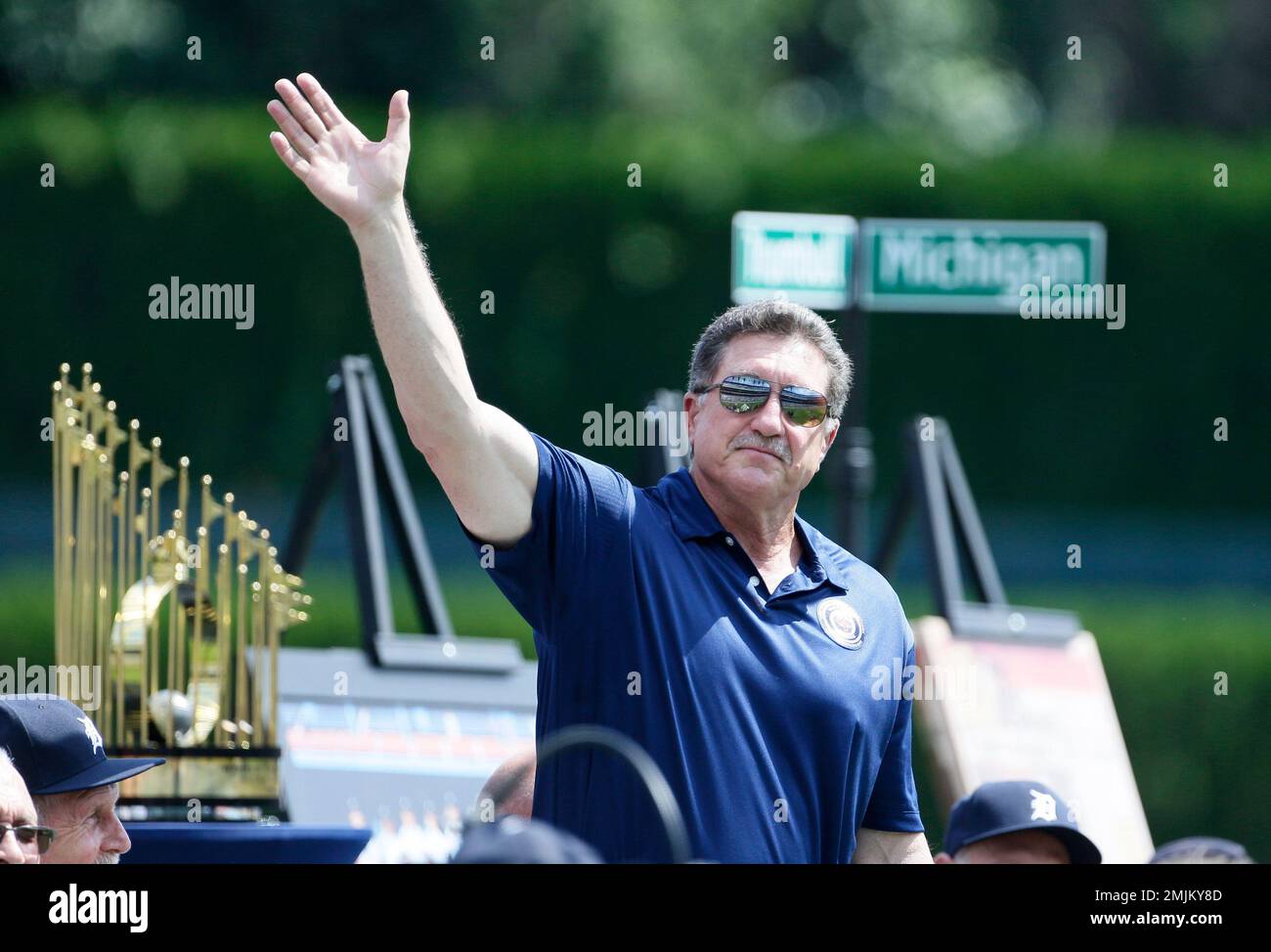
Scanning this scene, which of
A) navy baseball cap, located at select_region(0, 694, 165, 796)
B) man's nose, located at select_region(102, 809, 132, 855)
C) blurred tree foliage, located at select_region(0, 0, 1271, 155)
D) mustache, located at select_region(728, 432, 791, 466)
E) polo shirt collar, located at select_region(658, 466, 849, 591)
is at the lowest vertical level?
man's nose, located at select_region(102, 809, 132, 855)

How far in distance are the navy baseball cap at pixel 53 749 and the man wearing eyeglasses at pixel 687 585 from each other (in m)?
0.92

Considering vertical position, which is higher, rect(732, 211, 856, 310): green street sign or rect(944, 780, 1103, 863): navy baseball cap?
rect(732, 211, 856, 310): green street sign

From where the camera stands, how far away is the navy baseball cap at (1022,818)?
4.34m

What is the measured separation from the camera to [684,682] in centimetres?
335

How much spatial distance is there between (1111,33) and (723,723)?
2453cm

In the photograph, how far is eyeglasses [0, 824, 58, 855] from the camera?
345 centimetres

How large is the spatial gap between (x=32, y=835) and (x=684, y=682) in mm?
1148

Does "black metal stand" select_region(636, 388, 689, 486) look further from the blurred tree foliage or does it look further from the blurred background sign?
the blurred tree foliage

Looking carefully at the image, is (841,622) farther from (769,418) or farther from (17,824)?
(17,824)

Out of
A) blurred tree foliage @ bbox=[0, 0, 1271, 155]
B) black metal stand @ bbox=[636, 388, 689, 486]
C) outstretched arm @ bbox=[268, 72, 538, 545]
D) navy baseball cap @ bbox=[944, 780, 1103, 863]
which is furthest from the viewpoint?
blurred tree foliage @ bbox=[0, 0, 1271, 155]

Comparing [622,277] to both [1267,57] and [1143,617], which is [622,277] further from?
[1267,57]

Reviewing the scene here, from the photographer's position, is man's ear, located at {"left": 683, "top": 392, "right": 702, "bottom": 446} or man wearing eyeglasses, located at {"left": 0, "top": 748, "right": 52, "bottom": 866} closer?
man wearing eyeglasses, located at {"left": 0, "top": 748, "right": 52, "bottom": 866}

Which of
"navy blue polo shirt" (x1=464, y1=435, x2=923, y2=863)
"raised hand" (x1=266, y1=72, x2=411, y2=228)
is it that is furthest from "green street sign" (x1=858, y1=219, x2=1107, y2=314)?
"raised hand" (x1=266, y1=72, x2=411, y2=228)

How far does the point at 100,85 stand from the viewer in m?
18.2
